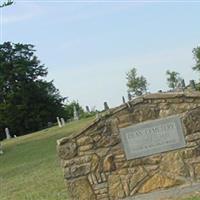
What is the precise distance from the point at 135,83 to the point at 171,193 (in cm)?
4911

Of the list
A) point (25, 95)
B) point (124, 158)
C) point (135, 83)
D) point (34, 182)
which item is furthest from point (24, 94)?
point (124, 158)

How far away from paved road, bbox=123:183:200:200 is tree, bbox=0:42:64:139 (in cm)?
5723

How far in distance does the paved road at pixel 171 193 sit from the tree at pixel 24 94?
57233 mm

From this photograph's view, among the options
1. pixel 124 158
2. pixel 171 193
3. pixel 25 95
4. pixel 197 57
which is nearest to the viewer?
pixel 171 193

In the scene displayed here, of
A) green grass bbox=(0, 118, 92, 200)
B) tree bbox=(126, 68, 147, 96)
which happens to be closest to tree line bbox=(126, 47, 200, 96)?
tree bbox=(126, 68, 147, 96)

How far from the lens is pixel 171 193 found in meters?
10.9

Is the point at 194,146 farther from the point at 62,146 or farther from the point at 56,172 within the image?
the point at 56,172

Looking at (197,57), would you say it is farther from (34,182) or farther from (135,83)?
(34,182)

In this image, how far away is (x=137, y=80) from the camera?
60094 millimetres

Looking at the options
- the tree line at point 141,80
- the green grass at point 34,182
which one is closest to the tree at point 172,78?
the tree line at point 141,80

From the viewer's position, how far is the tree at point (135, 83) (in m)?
59.8

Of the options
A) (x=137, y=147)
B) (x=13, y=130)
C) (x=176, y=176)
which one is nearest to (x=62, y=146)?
(x=137, y=147)

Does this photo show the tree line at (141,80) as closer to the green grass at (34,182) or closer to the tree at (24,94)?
the tree at (24,94)

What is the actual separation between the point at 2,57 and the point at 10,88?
455 centimetres
